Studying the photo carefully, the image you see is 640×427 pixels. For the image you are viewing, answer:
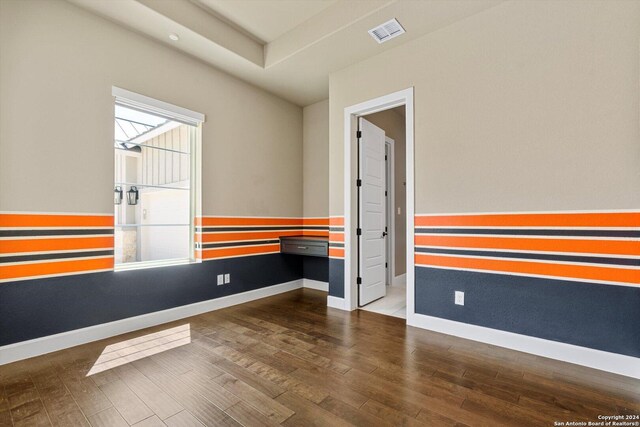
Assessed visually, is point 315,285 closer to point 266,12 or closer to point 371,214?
point 371,214

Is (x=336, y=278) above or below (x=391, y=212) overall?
below

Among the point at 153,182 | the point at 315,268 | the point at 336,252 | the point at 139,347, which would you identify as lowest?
the point at 139,347

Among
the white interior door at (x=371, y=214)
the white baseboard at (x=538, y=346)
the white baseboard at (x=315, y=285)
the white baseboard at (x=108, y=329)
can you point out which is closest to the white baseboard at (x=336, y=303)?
the white interior door at (x=371, y=214)

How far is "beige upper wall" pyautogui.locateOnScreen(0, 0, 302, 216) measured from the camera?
2367mm

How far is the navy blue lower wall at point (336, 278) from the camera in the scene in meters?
3.77

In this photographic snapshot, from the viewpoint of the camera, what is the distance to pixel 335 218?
A: 12.7 feet

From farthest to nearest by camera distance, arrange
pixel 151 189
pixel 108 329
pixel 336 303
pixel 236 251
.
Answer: pixel 236 251, pixel 336 303, pixel 151 189, pixel 108 329

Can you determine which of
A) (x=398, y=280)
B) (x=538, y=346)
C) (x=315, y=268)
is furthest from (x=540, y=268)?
(x=315, y=268)

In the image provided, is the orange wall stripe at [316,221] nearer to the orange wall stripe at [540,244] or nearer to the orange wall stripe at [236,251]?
the orange wall stripe at [236,251]

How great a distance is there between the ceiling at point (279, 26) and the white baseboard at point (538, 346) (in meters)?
2.98

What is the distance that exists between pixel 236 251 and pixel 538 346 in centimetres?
341

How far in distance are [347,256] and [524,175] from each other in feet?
6.72

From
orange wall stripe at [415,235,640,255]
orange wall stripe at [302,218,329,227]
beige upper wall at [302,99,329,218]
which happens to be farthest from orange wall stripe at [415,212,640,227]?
beige upper wall at [302,99,329,218]

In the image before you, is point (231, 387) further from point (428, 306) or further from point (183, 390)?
point (428, 306)
